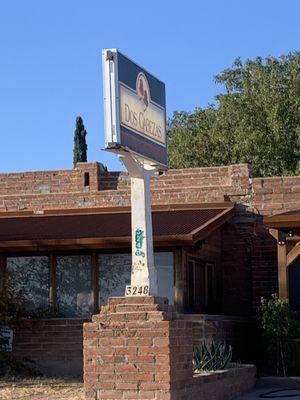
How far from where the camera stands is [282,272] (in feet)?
55.6

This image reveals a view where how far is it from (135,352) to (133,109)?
9.64 ft

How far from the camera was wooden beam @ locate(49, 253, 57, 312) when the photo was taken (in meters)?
17.1

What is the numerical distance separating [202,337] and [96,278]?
2.83 meters

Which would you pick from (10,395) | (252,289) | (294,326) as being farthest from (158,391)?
(252,289)

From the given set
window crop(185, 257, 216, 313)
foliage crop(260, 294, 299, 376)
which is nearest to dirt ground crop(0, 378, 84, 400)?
window crop(185, 257, 216, 313)

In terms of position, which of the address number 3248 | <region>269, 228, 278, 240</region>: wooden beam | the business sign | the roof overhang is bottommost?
the address number 3248

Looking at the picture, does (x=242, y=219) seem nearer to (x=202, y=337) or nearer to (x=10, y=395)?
(x=202, y=337)

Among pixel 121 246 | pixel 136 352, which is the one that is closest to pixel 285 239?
pixel 121 246

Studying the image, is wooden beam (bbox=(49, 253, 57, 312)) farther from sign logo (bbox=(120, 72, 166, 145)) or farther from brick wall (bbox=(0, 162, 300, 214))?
sign logo (bbox=(120, 72, 166, 145))

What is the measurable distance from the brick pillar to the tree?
32.4 metres

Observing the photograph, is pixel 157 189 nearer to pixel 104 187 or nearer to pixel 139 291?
pixel 104 187

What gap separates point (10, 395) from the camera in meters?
12.4

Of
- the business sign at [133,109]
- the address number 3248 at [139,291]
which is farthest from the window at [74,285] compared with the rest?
the address number 3248 at [139,291]

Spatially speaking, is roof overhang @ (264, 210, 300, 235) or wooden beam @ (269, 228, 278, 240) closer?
roof overhang @ (264, 210, 300, 235)
